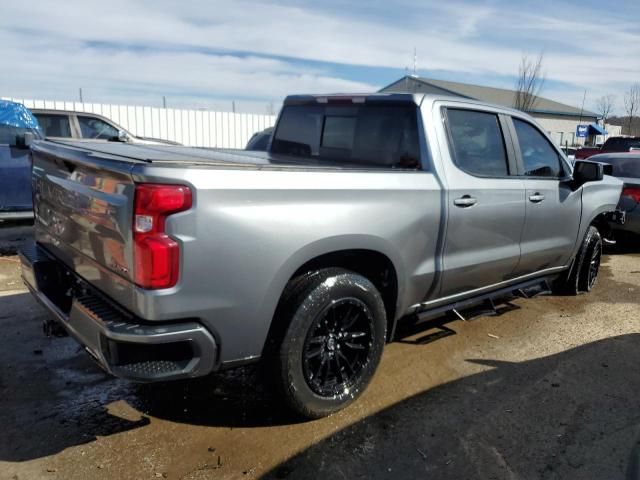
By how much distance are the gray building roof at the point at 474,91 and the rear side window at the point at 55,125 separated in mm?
29183

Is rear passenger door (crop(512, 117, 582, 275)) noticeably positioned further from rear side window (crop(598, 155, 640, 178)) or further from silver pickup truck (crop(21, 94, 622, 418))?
rear side window (crop(598, 155, 640, 178))

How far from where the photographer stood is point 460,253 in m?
3.88

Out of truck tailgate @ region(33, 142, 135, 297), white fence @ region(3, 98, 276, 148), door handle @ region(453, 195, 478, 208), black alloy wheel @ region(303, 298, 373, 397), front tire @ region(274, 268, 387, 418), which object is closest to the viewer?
truck tailgate @ region(33, 142, 135, 297)

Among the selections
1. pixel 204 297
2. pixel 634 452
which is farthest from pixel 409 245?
pixel 634 452

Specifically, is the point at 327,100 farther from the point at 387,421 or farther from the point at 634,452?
the point at 634,452

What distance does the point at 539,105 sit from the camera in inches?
1804

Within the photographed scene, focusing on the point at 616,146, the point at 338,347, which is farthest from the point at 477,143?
the point at 616,146

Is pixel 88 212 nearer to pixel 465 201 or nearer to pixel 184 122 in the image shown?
pixel 465 201

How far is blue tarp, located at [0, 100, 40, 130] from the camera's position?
26.1 feet

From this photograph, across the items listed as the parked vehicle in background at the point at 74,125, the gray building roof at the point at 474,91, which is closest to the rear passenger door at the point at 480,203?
the parked vehicle in background at the point at 74,125

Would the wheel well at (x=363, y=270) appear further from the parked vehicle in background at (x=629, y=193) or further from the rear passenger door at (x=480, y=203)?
the parked vehicle in background at (x=629, y=193)

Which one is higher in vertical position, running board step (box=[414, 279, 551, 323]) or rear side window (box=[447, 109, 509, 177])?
rear side window (box=[447, 109, 509, 177])

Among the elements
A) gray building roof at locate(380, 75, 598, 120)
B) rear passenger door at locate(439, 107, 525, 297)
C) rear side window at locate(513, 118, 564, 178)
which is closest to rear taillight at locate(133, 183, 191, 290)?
rear passenger door at locate(439, 107, 525, 297)

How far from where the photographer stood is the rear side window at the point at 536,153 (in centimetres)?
462
